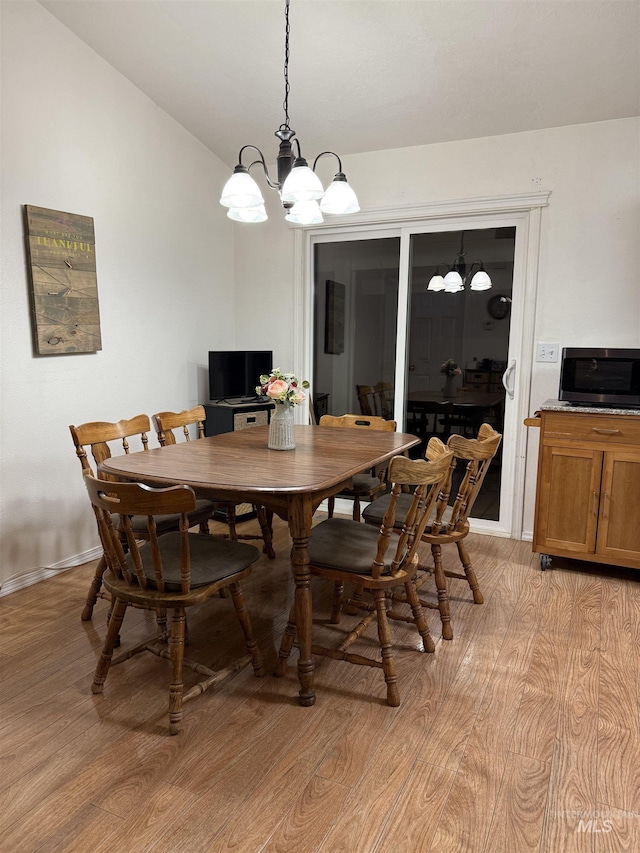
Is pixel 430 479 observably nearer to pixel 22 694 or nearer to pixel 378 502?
pixel 378 502

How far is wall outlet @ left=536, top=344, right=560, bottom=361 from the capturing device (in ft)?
11.7

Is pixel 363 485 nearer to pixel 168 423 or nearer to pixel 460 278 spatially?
pixel 168 423

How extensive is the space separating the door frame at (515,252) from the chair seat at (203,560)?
2211mm

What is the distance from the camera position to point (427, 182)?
3.84 metres

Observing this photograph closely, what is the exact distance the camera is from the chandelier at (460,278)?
3.84 m

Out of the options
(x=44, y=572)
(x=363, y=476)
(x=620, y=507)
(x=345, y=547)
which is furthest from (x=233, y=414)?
(x=620, y=507)

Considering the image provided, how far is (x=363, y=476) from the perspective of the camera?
3.36 metres

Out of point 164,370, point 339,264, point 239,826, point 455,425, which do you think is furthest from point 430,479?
point 339,264

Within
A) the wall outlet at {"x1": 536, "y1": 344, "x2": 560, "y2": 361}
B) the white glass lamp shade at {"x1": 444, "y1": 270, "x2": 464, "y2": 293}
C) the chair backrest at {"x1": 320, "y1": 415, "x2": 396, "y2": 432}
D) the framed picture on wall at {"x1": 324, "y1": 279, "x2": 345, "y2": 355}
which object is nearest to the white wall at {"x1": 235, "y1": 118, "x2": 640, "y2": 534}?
the wall outlet at {"x1": 536, "y1": 344, "x2": 560, "y2": 361}

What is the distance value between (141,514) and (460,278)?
2.88 metres

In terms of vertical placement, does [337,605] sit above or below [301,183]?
below

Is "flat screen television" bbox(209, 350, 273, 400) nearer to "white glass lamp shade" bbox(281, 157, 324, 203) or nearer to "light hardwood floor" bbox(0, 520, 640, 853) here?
"light hardwood floor" bbox(0, 520, 640, 853)

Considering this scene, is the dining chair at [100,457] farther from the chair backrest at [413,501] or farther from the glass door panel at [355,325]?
the glass door panel at [355,325]

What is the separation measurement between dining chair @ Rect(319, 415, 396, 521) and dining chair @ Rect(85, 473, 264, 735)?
109 cm
